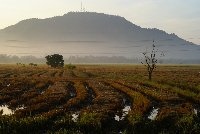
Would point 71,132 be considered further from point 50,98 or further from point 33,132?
point 50,98

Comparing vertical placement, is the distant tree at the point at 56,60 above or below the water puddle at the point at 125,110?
above

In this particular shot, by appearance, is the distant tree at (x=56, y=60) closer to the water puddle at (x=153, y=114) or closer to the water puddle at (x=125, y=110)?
the water puddle at (x=125, y=110)

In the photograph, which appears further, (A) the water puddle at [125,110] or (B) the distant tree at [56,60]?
(B) the distant tree at [56,60]

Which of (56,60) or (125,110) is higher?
(56,60)

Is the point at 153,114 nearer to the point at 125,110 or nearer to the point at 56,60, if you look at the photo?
the point at 125,110

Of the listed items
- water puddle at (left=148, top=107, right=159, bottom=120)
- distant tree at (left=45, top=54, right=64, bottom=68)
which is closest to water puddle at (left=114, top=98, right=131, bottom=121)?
water puddle at (left=148, top=107, right=159, bottom=120)

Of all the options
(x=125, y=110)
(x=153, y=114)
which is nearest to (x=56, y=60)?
(x=125, y=110)

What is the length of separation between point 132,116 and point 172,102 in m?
13.2

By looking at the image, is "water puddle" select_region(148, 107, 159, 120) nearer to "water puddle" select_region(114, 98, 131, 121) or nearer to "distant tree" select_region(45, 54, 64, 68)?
"water puddle" select_region(114, 98, 131, 121)

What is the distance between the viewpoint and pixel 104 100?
39219 millimetres

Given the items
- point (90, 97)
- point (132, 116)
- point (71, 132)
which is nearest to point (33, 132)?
point (71, 132)

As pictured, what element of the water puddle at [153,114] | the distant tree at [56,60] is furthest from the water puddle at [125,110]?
the distant tree at [56,60]

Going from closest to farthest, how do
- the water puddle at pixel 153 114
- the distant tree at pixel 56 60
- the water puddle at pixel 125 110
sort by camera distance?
the water puddle at pixel 125 110 < the water puddle at pixel 153 114 < the distant tree at pixel 56 60

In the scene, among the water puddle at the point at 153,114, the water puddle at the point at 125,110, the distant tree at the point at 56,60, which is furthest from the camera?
the distant tree at the point at 56,60
